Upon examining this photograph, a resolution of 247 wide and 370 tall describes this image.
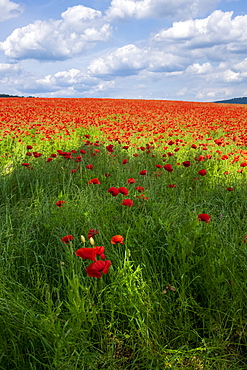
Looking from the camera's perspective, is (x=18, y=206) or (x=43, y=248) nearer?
(x=43, y=248)

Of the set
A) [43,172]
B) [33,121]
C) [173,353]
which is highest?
[33,121]

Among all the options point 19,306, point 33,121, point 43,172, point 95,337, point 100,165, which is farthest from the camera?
point 33,121

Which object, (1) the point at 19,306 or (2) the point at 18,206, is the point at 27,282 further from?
(2) the point at 18,206

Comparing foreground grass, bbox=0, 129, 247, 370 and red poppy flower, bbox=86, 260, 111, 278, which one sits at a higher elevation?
red poppy flower, bbox=86, 260, 111, 278

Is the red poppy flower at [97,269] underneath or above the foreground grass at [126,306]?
above

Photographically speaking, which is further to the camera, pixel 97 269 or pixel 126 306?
pixel 126 306

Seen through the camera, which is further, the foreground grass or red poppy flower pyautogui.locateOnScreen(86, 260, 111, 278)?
the foreground grass

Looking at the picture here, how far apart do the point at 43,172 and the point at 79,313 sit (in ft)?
9.69

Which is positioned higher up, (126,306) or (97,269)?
(97,269)

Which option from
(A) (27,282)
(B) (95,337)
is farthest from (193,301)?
(A) (27,282)

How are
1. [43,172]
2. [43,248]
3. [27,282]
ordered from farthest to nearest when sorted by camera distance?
1. [43,172]
2. [43,248]
3. [27,282]

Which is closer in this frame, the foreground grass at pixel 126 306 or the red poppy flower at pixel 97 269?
the red poppy flower at pixel 97 269

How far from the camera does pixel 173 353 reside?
160 cm

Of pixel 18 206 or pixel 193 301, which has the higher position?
pixel 18 206
